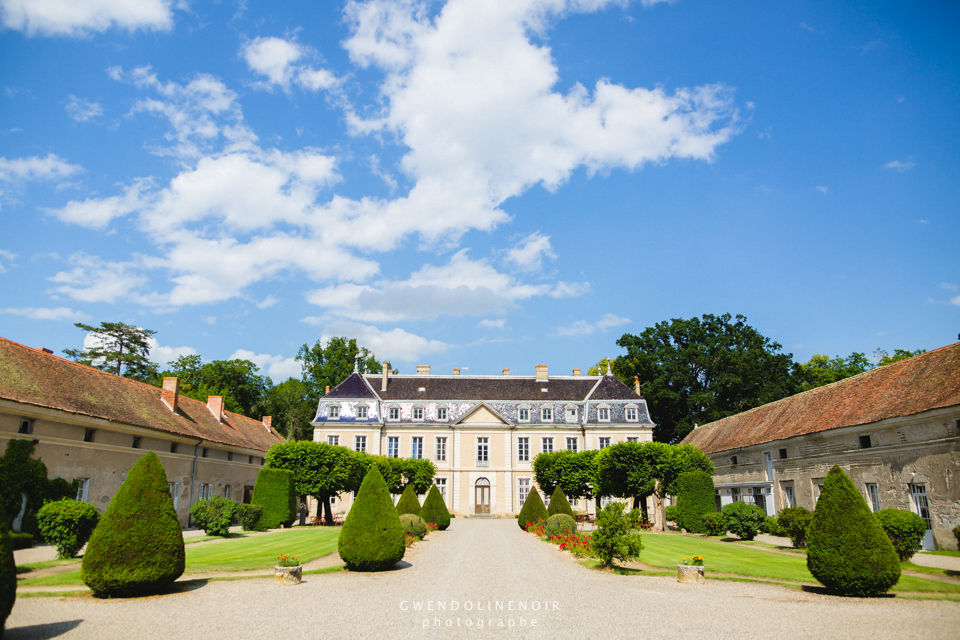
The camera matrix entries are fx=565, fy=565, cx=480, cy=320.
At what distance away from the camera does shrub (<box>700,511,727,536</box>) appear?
2409 centimetres

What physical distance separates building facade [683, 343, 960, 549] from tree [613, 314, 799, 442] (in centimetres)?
1761

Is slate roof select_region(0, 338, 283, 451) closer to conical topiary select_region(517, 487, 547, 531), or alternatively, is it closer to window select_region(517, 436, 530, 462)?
conical topiary select_region(517, 487, 547, 531)

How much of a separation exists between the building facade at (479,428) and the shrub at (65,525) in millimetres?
28020

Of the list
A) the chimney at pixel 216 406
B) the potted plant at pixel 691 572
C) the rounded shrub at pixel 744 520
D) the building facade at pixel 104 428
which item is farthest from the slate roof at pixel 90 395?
the rounded shrub at pixel 744 520

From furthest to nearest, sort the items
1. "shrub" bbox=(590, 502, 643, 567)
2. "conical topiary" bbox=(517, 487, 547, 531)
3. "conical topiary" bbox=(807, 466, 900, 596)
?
"conical topiary" bbox=(517, 487, 547, 531) < "shrub" bbox=(590, 502, 643, 567) < "conical topiary" bbox=(807, 466, 900, 596)

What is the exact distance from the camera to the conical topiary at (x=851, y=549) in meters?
10.2

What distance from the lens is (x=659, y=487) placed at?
29703mm

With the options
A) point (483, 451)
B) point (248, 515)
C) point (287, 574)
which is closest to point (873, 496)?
point (287, 574)

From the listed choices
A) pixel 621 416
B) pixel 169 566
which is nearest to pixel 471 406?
pixel 621 416

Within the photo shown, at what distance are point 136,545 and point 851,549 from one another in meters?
12.8

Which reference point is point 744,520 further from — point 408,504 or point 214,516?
point 214,516

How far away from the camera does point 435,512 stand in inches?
1122

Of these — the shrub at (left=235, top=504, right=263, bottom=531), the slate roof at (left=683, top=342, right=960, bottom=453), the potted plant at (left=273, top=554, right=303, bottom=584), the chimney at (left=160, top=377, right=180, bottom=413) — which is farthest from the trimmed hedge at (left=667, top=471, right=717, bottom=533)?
the chimney at (left=160, top=377, right=180, bottom=413)

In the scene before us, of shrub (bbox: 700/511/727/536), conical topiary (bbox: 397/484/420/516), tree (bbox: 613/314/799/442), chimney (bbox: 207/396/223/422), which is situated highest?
tree (bbox: 613/314/799/442)
